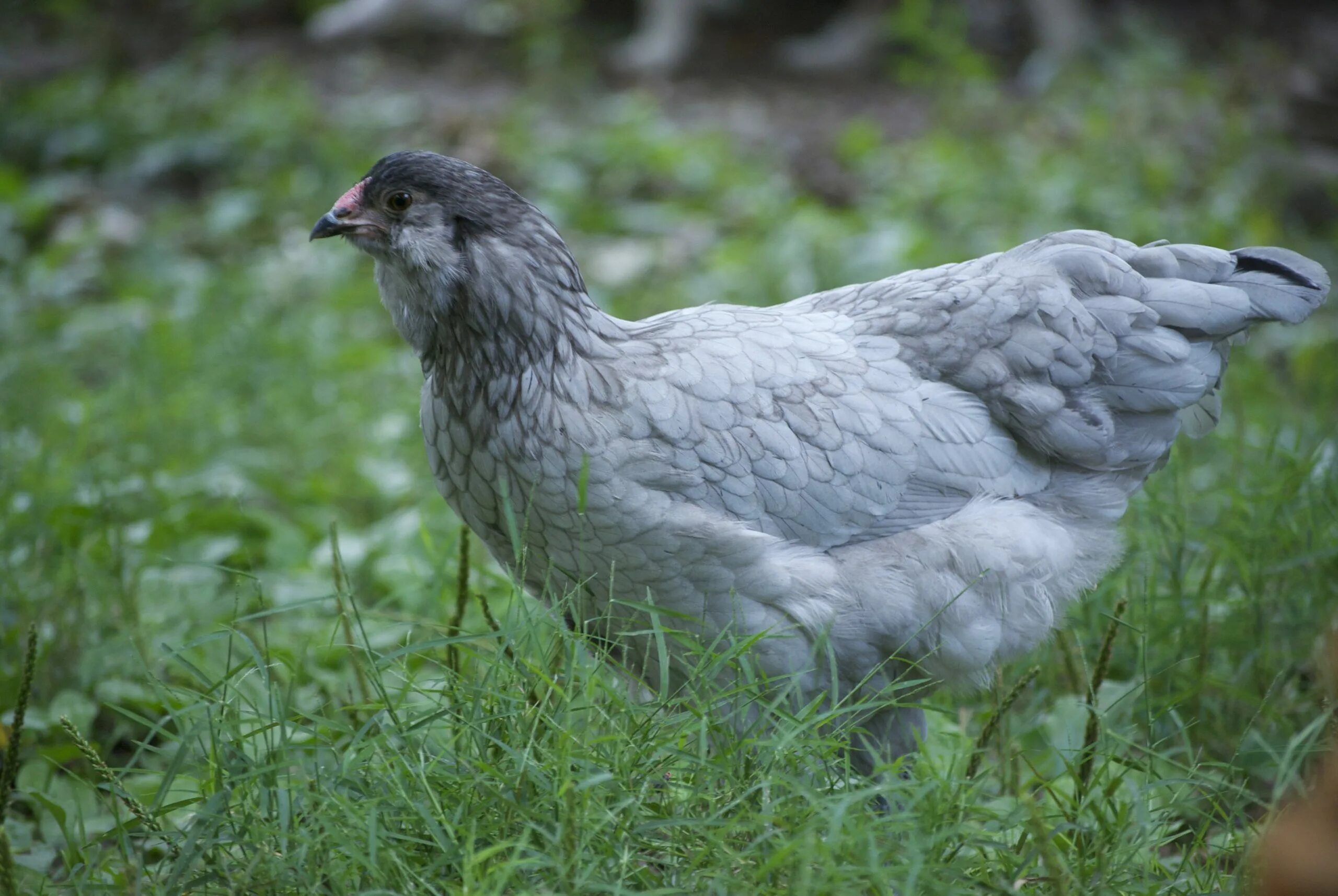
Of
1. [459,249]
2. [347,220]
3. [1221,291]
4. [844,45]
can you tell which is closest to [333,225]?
[347,220]

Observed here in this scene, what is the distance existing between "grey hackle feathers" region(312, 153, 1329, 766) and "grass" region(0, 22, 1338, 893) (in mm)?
230

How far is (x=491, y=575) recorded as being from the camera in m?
2.96

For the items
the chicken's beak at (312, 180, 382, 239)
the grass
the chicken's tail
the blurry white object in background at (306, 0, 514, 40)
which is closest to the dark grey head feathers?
the chicken's beak at (312, 180, 382, 239)

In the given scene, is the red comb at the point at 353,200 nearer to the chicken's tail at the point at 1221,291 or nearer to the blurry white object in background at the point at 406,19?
the chicken's tail at the point at 1221,291

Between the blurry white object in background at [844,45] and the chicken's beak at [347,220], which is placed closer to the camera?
the chicken's beak at [347,220]

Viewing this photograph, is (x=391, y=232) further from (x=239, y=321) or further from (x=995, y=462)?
(x=239, y=321)

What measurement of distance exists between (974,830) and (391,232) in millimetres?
1619

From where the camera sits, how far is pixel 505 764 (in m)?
2.01

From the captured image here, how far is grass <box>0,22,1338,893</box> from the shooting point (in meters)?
1.94

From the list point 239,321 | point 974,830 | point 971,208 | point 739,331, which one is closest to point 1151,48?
point 971,208

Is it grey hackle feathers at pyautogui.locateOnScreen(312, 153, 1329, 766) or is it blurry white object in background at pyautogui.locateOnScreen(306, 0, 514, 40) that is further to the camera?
blurry white object in background at pyautogui.locateOnScreen(306, 0, 514, 40)

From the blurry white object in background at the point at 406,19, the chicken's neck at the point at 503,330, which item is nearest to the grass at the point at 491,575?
the chicken's neck at the point at 503,330

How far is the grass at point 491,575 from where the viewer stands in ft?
6.35

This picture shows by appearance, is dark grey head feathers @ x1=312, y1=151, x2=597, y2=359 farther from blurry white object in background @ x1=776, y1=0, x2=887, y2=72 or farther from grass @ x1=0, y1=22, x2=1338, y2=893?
blurry white object in background @ x1=776, y1=0, x2=887, y2=72
